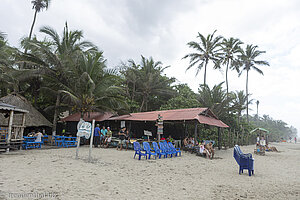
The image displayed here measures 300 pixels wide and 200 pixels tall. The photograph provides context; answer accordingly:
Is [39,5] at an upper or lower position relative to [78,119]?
upper

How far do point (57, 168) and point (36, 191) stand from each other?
2382 mm

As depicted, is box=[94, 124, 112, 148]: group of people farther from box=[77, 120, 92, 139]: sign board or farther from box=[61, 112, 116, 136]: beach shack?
box=[77, 120, 92, 139]: sign board

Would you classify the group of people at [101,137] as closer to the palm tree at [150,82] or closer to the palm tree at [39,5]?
the palm tree at [150,82]

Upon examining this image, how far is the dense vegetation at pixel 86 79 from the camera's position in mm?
14422

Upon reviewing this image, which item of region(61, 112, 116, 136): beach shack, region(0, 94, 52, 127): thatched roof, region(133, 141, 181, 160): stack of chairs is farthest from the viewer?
region(61, 112, 116, 136): beach shack

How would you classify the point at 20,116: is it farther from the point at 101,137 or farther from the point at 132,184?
the point at 132,184

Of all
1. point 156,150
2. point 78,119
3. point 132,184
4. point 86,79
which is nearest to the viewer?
point 132,184

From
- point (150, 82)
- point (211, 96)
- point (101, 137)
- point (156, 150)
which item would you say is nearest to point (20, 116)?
point (101, 137)

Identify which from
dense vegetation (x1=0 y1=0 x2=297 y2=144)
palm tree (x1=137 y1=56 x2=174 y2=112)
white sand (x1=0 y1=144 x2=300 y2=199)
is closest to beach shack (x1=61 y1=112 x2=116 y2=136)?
dense vegetation (x1=0 y1=0 x2=297 y2=144)

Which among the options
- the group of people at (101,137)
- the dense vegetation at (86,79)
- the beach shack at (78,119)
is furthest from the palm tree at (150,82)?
the group of people at (101,137)

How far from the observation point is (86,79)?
14.1 meters

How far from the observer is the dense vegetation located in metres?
14.4

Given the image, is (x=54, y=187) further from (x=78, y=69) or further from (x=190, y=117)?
(x=78, y=69)

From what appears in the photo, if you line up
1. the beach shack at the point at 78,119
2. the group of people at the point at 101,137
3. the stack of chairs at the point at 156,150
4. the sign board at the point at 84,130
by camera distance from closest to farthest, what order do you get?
the sign board at the point at 84,130, the stack of chairs at the point at 156,150, the group of people at the point at 101,137, the beach shack at the point at 78,119
